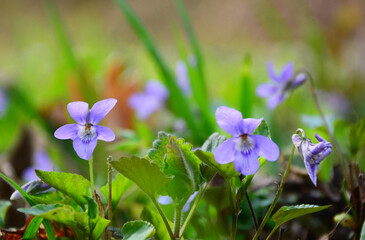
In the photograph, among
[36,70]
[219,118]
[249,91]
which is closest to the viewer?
[219,118]

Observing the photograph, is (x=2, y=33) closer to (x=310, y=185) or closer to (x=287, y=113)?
(x=287, y=113)

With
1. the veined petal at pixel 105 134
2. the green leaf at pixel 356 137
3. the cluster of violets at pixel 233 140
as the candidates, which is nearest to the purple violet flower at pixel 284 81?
the green leaf at pixel 356 137

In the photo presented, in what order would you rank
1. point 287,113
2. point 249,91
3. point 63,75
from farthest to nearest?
point 63,75, point 287,113, point 249,91

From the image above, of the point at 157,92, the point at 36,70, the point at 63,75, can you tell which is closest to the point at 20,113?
the point at 63,75

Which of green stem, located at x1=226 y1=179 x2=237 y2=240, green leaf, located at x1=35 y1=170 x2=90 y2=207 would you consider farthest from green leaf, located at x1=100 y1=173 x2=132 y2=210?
green stem, located at x1=226 y1=179 x2=237 y2=240

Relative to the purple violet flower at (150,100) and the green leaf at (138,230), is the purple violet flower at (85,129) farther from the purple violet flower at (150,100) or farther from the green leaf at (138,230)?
the purple violet flower at (150,100)

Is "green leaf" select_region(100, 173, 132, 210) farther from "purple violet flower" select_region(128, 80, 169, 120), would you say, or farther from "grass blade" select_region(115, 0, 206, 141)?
"purple violet flower" select_region(128, 80, 169, 120)
